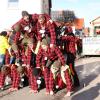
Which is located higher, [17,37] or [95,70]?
[17,37]

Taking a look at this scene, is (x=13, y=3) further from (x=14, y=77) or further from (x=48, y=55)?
(x=48, y=55)

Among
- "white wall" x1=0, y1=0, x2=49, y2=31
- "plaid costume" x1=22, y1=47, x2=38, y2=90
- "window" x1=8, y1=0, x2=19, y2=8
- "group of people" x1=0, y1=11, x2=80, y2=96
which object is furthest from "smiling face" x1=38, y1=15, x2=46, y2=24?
"window" x1=8, y1=0, x2=19, y2=8

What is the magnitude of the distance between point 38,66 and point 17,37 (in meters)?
1.04

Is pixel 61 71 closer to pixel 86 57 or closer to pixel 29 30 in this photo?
pixel 29 30

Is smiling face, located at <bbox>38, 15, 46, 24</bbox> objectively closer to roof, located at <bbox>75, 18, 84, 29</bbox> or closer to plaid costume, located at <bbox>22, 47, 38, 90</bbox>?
plaid costume, located at <bbox>22, 47, 38, 90</bbox>

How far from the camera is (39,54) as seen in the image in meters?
10.9

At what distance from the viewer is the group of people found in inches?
421

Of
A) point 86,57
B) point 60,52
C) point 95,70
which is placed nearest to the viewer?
point 60,52

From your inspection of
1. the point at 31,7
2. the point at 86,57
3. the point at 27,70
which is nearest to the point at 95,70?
the point at 27,70

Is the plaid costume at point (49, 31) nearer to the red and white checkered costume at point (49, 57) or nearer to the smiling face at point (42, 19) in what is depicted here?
the smiling face at point (42, 19)

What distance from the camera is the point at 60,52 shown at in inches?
416

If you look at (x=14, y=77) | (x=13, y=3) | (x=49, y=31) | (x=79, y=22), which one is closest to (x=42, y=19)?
(x=49, y=31)

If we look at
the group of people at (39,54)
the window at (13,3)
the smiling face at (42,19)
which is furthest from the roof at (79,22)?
the smiling face at (42,19)

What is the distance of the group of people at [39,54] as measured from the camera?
421 inches
